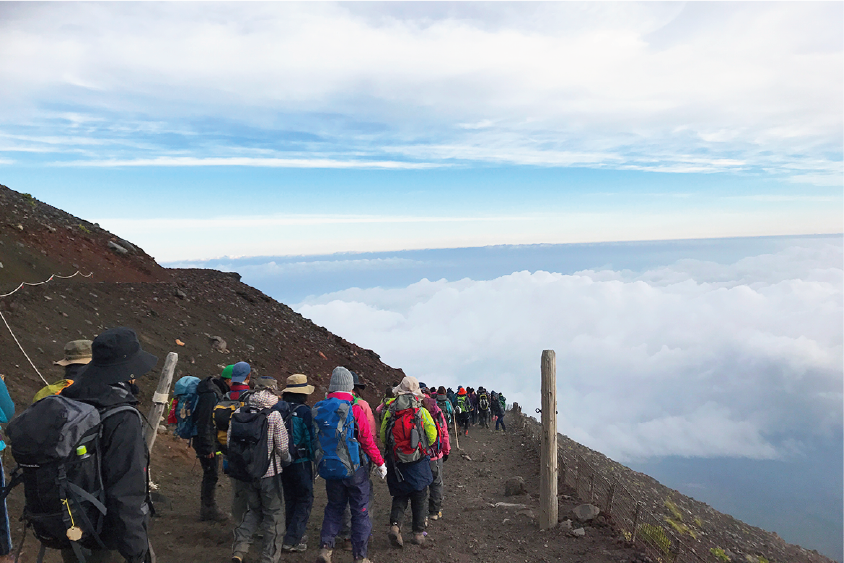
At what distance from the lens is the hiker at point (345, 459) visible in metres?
5.94

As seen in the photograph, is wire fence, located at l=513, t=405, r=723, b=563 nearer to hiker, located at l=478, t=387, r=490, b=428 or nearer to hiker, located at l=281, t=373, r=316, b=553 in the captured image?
hiker, located at l=281, t=373, r=316, b=553

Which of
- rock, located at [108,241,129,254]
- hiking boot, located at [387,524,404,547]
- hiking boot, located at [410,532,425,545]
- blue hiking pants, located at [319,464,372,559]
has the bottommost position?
hiking boot, located at [410,532,425,545]

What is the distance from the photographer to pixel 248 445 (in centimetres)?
555

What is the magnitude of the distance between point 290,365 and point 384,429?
639 inches

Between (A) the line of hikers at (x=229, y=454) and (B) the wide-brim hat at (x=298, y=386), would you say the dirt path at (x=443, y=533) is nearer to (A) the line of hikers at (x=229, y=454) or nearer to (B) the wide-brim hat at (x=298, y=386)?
(A) the line of hikers at (x=229, y=454)

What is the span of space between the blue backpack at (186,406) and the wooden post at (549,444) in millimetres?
5211

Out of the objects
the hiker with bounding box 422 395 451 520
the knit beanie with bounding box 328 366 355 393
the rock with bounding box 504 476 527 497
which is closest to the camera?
the knit beanie with bounding box 328 366 355 393

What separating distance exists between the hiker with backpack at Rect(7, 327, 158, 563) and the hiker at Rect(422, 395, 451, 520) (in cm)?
446

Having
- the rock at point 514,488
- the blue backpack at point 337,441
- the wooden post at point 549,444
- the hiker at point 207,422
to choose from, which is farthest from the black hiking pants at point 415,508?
the rock at point 514,488

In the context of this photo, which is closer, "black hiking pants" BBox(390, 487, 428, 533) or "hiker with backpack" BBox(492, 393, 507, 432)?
"black hiking pants" BBox(390, 487, 428, 533)

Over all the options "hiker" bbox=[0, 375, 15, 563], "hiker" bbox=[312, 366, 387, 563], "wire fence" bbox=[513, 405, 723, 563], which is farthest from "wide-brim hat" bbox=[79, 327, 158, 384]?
"wire fence" bbox=[513, 405, 723, 563]

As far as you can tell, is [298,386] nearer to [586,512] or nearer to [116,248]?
[586,512]

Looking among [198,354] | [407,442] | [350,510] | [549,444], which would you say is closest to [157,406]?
[350,510]

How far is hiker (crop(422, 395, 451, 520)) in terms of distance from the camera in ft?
25.3
